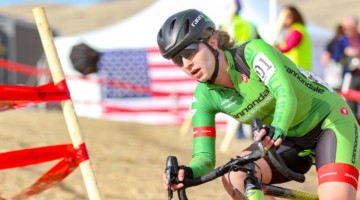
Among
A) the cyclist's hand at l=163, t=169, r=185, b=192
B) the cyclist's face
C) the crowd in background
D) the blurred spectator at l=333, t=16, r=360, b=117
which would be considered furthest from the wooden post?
the blurred spectator at l=333, t=16, r=360, b=117

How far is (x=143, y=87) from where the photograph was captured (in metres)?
17.8

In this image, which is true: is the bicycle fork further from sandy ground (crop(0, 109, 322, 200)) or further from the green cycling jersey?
sandy ground (crop(0, 109, 322, 200))

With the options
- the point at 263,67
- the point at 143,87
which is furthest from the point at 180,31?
the point at 143,87

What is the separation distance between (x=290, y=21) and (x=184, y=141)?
4.14m

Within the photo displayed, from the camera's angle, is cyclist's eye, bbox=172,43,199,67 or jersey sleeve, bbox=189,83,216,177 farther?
jersey sleeve, bbox=189,83,216,177

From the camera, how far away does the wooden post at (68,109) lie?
4711 millimetres

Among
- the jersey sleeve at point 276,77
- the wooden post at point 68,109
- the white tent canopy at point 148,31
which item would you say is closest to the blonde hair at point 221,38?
the jersey sleeve at point 276,77

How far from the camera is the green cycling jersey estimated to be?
404cm

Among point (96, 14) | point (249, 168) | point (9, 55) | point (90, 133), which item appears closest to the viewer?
point (249, 168)

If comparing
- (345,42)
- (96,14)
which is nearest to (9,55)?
(345,42)

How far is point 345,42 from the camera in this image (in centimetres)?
1095

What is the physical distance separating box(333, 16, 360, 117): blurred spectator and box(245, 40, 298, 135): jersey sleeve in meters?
6.81

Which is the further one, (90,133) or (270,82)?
(90,133)

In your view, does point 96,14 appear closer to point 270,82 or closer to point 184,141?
point 184,141
